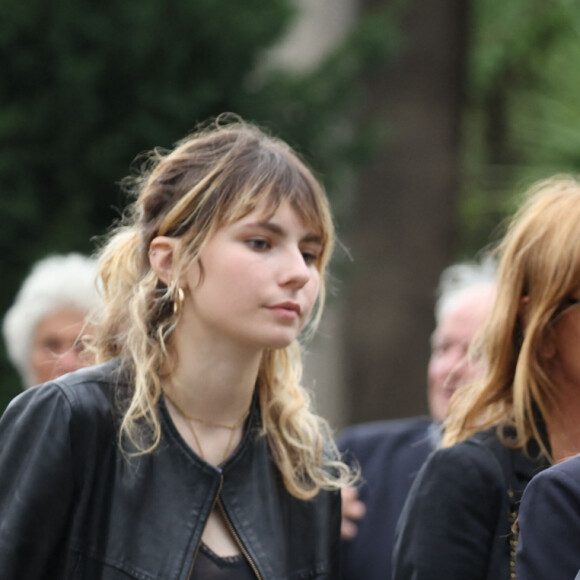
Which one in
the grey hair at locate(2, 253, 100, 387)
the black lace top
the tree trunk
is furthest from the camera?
the tree trunk

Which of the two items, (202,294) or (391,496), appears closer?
(202,294)

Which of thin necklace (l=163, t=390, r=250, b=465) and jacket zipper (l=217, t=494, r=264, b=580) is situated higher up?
thin necklace (l=163, t=390, r=250, b=465)

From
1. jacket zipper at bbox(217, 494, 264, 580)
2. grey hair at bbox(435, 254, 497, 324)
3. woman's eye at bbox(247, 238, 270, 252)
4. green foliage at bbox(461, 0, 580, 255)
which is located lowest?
jacket zipper at bbox(217, 494, 264, 580)

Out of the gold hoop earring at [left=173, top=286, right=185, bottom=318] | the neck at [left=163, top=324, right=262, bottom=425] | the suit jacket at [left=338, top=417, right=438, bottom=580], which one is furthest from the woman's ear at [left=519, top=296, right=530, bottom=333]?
the suit jacket at [left=338, top=417, right=438, bottom=580]

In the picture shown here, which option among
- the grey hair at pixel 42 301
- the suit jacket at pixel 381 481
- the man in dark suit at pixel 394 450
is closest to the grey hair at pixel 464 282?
the man in dark suit at pixel 394 450

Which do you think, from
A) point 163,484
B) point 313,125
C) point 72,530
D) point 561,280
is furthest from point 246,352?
point 313,125

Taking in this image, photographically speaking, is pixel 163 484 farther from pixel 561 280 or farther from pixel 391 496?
pixel 391 496

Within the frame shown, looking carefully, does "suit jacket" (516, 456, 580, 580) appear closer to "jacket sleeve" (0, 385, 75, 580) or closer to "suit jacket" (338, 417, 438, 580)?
"jacket sleeve" (0, 385, 75, 580)

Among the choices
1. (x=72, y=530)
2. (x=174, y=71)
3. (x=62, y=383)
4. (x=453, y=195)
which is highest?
(x=453, y=195)

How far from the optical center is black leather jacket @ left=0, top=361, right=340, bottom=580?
2.64 meters

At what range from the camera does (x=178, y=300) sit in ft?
9.59

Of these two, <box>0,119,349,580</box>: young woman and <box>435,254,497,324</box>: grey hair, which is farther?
<box>435,254,497,324</box>: grey hair

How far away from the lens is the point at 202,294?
2857 mm

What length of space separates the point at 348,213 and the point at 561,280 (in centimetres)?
390
